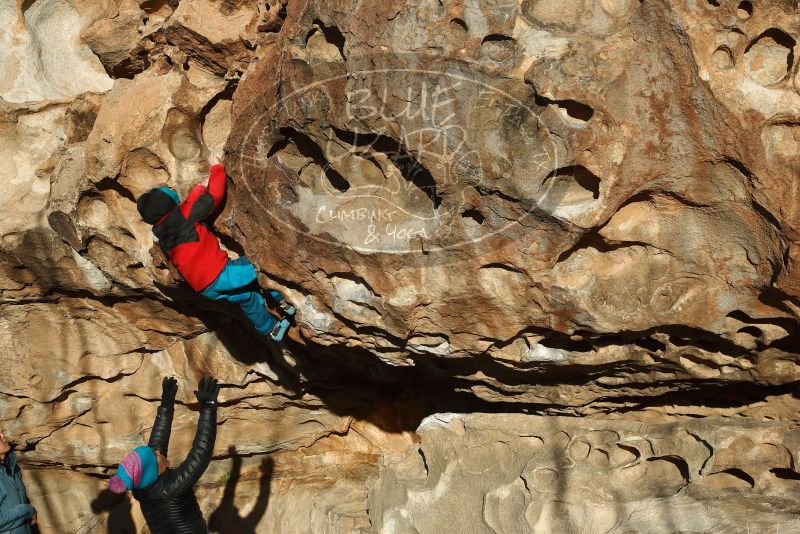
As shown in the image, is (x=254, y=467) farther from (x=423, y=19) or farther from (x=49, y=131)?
(x=423, y=19)

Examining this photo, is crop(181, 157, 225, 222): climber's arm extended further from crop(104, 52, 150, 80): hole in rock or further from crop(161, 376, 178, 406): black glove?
crop(161, 376, 178, 406): black glove

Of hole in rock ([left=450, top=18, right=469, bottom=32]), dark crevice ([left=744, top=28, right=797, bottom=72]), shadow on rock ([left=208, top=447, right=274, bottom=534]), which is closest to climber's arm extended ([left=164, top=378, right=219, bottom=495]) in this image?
shadow on rock ([left=208, top=447, right=274, bottom=534])

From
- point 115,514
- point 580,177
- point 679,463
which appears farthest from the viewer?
point 115,514

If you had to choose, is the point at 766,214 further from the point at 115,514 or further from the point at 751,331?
the point at 115,514

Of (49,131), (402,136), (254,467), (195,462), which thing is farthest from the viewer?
(254,467)

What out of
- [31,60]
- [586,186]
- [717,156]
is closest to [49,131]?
[31,60]

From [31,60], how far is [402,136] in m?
2.50

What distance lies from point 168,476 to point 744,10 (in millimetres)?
3338

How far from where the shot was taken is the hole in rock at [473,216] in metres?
3.17

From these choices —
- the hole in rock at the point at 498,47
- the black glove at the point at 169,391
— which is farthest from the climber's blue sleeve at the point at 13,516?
the hole in rock at the point at 498,47

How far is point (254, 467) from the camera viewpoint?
5.22 meters

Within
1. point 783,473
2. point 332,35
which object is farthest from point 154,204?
point 783,473

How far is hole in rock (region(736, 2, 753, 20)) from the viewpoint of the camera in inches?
106

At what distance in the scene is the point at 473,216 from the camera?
3.20 m
